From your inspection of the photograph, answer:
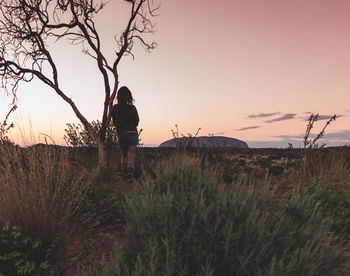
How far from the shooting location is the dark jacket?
9.62 m

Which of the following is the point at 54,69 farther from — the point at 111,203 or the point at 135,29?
the point at 111,203

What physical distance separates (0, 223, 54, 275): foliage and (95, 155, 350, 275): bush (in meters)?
1.91

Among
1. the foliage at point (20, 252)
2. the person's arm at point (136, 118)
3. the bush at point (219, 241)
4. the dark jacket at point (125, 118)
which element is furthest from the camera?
the person's arm at point (136, 118)

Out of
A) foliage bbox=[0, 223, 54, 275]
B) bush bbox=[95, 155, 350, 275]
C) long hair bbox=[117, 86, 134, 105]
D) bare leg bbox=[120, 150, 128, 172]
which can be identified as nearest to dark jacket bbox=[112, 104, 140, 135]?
long hair bbox=[117, 86, 134, 105]

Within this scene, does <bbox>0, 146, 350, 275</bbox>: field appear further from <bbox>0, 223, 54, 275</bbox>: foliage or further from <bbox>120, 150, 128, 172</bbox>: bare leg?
<bbox>120, 150, 128, 172</bbox>: bare leg

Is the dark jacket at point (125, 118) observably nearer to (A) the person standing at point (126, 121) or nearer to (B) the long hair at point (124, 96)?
(A) the person standing at point (126, 121)

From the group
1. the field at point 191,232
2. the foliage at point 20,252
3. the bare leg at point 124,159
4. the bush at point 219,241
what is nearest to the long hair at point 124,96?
the bare leg at point 124,159

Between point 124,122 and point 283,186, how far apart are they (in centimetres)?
500

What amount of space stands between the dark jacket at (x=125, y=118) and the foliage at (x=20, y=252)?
18.5 feet

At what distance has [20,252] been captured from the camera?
4.09m

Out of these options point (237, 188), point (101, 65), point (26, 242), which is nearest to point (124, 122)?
point (101, 65)

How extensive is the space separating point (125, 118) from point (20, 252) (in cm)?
594

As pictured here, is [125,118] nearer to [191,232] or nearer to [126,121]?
[126,121]

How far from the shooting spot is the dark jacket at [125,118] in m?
9.62
